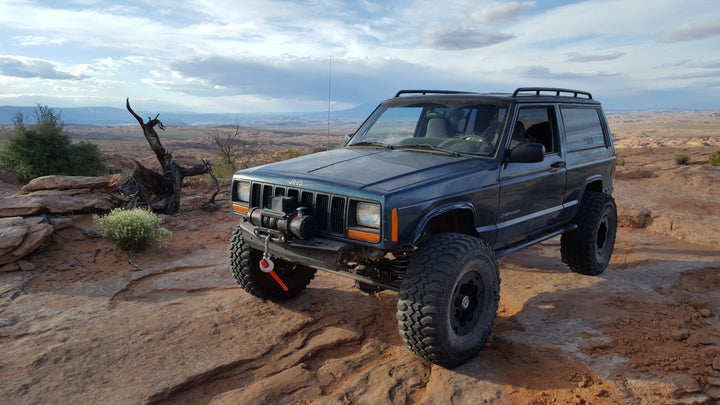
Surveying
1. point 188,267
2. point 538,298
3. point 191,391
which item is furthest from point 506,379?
point 188,267

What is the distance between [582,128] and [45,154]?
1537cm

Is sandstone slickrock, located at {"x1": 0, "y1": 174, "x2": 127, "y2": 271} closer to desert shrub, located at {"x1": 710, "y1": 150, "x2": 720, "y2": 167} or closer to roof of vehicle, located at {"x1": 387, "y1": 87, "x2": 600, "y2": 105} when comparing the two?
roof of vehicle, located at {"x1": 387, "y1": 87, "x2": 600, "y2": 105}

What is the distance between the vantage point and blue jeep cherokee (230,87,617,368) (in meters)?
3.40

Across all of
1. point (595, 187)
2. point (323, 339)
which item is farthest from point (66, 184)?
point (595, 187)

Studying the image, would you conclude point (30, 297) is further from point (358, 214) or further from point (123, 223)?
point (358, 214)

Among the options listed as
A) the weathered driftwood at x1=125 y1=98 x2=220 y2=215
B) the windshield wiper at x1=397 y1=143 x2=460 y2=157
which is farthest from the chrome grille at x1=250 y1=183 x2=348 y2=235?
the weathered driftwood at x1=125 y1=98 x2=220 y2=215

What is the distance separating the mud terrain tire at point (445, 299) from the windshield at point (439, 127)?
107 centimetres

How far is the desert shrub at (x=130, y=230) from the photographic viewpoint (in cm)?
648

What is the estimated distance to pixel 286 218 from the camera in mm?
3562

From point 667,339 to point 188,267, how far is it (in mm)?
5081

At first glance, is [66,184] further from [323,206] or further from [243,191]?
[323,206]

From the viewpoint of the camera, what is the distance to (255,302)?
482cm

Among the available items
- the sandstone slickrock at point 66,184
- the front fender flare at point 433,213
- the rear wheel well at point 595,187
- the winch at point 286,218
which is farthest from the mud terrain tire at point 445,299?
the sandstone slickrock at point 66,184

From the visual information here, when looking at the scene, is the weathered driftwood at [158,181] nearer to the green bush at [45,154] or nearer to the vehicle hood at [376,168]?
the vehicle hood at [376,168]
